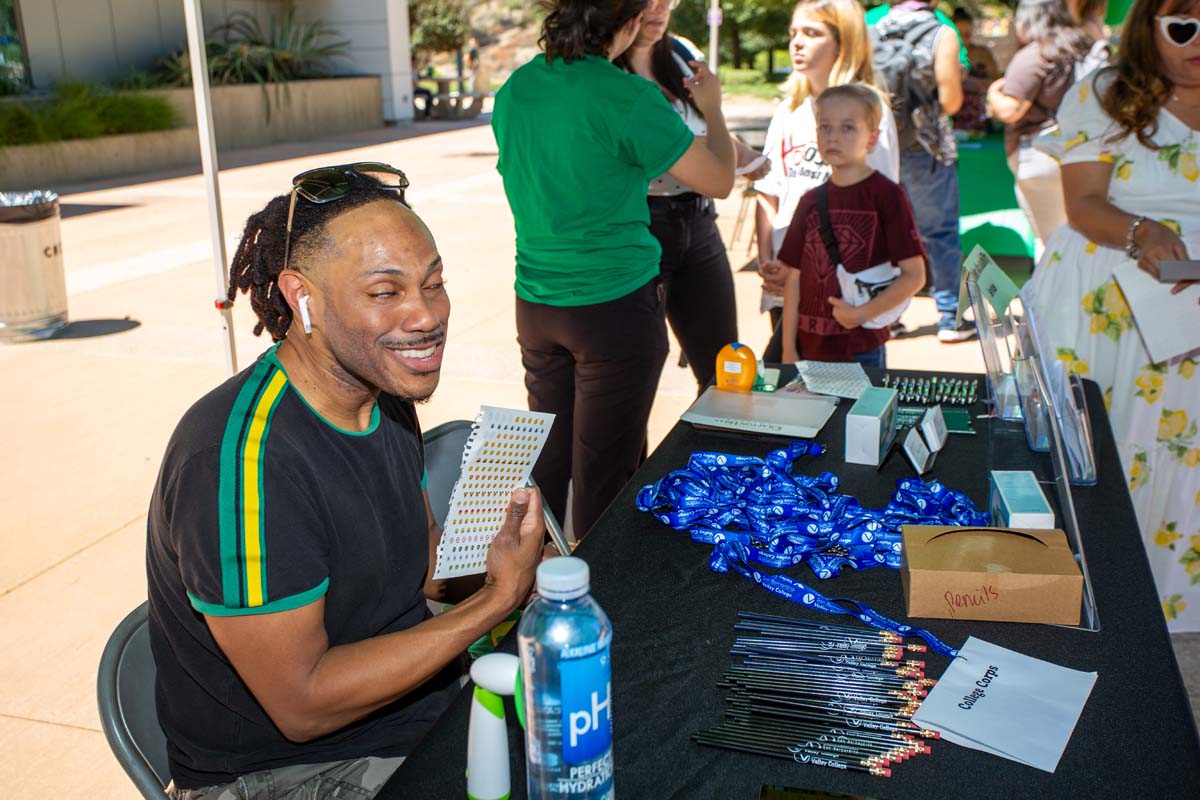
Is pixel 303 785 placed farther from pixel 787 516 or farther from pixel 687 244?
pixel 687 244

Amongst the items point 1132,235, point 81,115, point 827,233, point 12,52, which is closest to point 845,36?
point 827,233

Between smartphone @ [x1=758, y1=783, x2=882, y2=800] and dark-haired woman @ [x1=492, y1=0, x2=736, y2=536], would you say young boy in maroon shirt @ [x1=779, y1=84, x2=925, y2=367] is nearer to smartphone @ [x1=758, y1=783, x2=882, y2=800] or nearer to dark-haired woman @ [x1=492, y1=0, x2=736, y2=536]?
dark-haired woman @ [x1=492, y1=0, x2=736, y2=536]

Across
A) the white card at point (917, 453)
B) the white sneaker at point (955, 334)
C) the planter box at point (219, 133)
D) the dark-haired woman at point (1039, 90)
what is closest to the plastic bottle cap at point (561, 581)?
the white card at point (917, 453)

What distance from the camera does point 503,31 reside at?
44.0m

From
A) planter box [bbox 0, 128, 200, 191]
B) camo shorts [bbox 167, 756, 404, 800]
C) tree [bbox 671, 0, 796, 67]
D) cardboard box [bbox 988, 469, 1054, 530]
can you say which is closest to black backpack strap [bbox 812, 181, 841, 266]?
cardboard box [bbox 988, 469, 1054, 530]

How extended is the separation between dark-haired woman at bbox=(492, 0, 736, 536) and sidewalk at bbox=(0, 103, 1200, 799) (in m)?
1.49

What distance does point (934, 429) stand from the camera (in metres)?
2.37

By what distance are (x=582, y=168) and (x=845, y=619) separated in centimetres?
158

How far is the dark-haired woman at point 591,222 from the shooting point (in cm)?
281

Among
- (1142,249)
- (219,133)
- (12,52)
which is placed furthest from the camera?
(219,133)

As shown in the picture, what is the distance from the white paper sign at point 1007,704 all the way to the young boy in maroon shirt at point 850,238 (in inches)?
73.4

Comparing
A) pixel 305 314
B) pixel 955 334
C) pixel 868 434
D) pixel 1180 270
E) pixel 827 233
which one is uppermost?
pixel 305 314

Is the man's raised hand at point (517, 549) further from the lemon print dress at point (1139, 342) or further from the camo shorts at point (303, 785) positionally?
the lemon print dress at point (1139, 342)

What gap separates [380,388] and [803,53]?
297 centimetres
